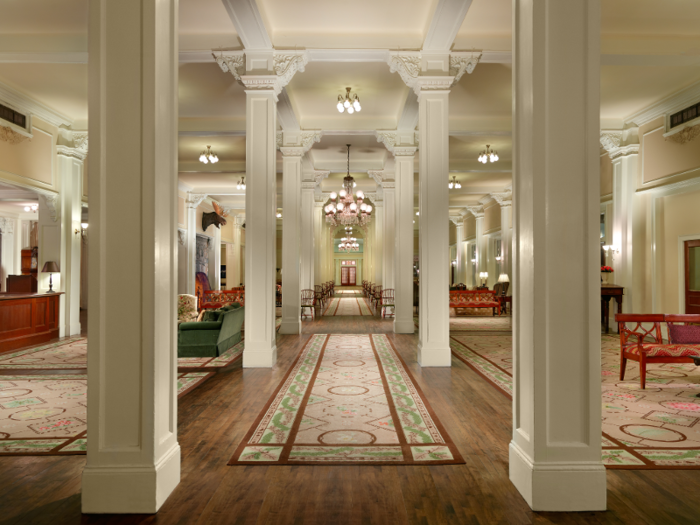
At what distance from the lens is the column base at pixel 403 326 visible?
1002 cm

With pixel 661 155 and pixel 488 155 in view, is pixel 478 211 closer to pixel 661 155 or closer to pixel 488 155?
pixel 488 155

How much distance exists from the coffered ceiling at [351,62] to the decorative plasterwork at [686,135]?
745mm

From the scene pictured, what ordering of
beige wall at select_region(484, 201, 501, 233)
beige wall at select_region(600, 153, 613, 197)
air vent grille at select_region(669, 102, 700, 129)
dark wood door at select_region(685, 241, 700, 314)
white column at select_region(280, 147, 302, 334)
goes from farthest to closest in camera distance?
beige wall at select_region(484, 201, 501, 233)
beige wall at select_region(600, 153, 613, 197)
white column at select_region(280, 147, 302, 334)
dark wood door at select_region(685, 241, 700, 314)
air vent grille at select_region(669, 102, 700, 129)

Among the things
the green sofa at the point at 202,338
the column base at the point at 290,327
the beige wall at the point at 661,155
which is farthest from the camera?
the column base at the point at 290,327

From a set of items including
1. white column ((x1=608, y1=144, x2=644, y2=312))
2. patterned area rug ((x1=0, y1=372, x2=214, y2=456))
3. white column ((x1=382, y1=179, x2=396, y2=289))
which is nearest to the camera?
patterned area rug ((x1=0, y1=372, x2=214, y2=456))

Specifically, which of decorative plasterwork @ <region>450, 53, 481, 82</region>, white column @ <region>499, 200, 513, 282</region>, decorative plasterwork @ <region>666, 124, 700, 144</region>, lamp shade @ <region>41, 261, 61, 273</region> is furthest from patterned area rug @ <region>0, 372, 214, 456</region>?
white column @ <region>499, 200, 513, 282</region>

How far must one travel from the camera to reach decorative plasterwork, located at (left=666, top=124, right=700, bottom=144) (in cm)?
814

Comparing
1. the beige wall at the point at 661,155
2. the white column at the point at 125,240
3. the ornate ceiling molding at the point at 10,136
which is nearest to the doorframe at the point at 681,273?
the beige wall at the point at 661,155

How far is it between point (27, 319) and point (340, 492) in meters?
8.27

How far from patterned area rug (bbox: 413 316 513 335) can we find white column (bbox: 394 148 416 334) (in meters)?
1.50

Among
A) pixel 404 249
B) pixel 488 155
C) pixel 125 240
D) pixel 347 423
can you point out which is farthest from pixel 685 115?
pixel 125 240

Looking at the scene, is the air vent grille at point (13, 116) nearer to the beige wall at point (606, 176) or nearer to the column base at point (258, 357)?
the column base at point (258, 357)

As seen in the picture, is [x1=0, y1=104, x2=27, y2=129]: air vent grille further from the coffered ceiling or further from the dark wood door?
the dark wood door

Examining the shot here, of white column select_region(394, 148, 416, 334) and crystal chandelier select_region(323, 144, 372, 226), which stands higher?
crystal chandelier select_region(323, 144, 372, 226)
